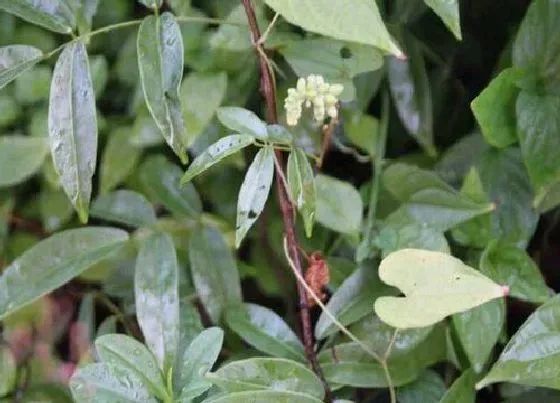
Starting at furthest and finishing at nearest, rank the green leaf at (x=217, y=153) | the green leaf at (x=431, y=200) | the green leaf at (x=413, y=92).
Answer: the green leaf at (x=413, y=92)
the green leaf at (x=431, y=200)
the green leaf at (x=217, y=153)

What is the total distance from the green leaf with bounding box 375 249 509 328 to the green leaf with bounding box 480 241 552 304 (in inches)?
4.7

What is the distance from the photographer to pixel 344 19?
424 mm

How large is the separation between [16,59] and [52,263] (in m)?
0.18

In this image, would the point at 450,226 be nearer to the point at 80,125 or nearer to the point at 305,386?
the point at 305,386

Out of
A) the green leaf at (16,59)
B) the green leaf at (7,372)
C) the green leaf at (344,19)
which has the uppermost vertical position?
the green leaf at (344,19)

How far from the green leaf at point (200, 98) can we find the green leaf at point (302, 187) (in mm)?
164

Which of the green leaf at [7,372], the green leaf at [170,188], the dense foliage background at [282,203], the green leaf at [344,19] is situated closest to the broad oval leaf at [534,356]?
the dense foliage background at [282,203]

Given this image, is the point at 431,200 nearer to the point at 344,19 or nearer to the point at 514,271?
the point at 514,271

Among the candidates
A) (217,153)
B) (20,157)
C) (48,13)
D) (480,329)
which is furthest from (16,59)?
(480,329)

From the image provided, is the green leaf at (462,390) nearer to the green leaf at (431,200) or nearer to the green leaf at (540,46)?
the green leaf at (431,200)

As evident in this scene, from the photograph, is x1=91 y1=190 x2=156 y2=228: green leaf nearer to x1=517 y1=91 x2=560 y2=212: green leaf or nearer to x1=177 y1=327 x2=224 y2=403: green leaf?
x1=177 y1=327 x2=224 y2=403: green leaf

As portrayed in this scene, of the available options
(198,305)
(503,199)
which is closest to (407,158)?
(503,199)

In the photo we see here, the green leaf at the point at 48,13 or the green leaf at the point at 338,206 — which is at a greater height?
the green leaf at the point at 48,13

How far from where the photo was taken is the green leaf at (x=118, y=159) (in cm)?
78
